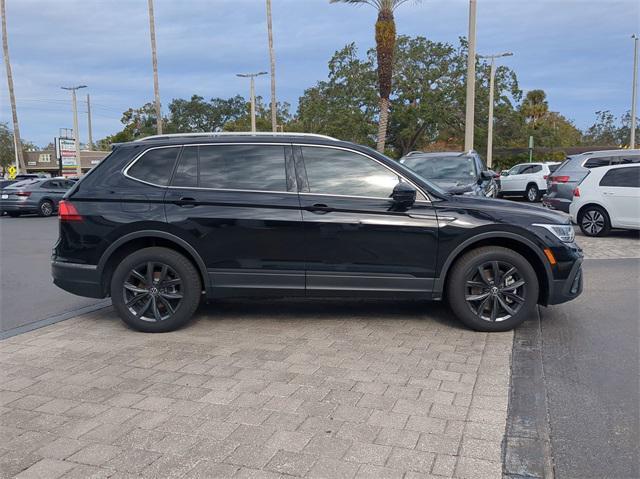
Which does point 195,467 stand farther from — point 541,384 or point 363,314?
point 363,314

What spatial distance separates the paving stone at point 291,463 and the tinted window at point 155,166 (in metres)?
3.28

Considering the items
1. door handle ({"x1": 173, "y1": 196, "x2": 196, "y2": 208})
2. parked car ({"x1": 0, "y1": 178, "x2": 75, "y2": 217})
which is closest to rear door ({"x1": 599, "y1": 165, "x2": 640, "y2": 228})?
door handle ({"x1": 173, "y1": 196, "x2": 196, "y2": 208})

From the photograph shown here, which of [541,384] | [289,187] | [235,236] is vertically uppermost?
[289,187]

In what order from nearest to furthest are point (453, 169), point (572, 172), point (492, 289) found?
point (492, 289) < point (453, 169) < point (572, 172)

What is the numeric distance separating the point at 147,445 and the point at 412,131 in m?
38.4

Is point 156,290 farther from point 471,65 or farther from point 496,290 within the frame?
point 471,65

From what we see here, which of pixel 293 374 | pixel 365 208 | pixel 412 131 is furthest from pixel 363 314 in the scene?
pixel 412 131

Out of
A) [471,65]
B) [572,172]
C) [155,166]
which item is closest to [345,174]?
[155,166]

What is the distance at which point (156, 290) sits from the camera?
5.73 m

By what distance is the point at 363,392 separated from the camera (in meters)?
4.22

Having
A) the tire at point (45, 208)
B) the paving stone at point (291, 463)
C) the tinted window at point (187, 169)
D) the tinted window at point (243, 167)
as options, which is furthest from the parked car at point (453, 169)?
the tire at point (45, 208)

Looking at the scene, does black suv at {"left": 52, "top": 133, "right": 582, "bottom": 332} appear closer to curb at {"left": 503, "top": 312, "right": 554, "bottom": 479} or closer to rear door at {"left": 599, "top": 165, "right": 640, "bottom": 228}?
curb at {"left": 503, "top": 312, "right": 554, "bottom": 479}

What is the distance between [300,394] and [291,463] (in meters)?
0.94

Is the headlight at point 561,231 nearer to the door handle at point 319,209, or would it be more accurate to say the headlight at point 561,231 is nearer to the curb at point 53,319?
the door handle at point 319,209
